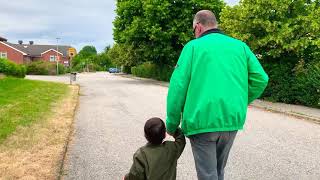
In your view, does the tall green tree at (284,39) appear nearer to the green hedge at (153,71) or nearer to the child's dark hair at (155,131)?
the child's dark hair at (155,131)

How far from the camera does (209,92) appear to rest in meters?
3.81

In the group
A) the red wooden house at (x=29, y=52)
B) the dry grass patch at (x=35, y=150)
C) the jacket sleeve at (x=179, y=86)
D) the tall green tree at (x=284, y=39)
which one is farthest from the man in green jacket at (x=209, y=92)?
the red wooden house at (x=29, y=52)

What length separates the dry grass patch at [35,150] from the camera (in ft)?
21.5

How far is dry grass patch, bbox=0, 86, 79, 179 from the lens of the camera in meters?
6.56

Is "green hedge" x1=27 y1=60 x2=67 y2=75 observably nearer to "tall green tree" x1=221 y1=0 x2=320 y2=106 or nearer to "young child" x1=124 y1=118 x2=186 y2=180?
"tall green tree" x1=221 y1=0 x2=320 y2=106

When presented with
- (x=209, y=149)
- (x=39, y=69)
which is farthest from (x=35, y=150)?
(x=39, y=69)

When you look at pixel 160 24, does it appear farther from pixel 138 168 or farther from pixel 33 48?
pixel 33 48

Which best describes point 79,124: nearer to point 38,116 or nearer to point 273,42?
point 38,116

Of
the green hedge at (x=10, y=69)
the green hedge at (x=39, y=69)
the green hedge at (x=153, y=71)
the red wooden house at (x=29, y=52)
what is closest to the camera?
the green hedge at (x=10, y=69)

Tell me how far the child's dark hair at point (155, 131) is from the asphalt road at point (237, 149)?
261 cm

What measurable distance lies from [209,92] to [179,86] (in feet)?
0.79

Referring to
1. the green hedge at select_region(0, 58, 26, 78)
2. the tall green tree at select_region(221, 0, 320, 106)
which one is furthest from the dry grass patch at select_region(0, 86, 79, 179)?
the green hedge at select_region(0, 58, 26, 78)

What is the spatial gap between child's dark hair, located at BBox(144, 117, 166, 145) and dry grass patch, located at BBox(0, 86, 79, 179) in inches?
108

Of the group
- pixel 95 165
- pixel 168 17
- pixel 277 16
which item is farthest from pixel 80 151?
pixel 168 17
